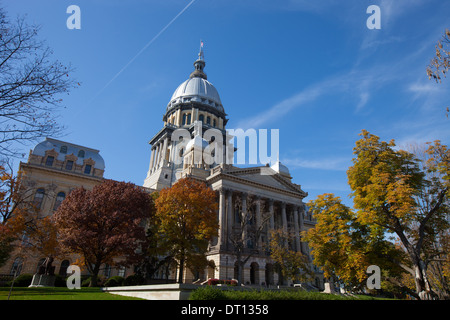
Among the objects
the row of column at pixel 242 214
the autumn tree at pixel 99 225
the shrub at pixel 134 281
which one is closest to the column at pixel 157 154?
the row of column at pixel 242 214

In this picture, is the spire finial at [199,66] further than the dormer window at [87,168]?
Yes

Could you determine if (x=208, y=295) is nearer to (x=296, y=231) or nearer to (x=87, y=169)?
(x=296, y=231)

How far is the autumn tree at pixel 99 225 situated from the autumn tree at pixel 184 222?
3.14 m

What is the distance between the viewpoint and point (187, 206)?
3828 cm

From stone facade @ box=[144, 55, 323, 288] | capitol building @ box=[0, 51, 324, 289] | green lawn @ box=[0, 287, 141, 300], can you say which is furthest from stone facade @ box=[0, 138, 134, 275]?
green lawn @ box=[0, 287, 141, 300]

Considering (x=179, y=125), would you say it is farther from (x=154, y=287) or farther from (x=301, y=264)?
(x=154, y=287)

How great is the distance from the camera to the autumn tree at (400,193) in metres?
21.7

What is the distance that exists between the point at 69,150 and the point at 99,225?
85.8 feet

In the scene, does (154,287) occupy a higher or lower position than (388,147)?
lower

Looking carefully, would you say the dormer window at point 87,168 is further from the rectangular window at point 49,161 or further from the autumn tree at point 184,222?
the autumn tree at point 184,222

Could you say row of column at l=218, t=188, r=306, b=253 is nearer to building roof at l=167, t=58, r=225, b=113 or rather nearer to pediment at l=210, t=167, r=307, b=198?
pediment at l=210, t=167, r=307, b=198
